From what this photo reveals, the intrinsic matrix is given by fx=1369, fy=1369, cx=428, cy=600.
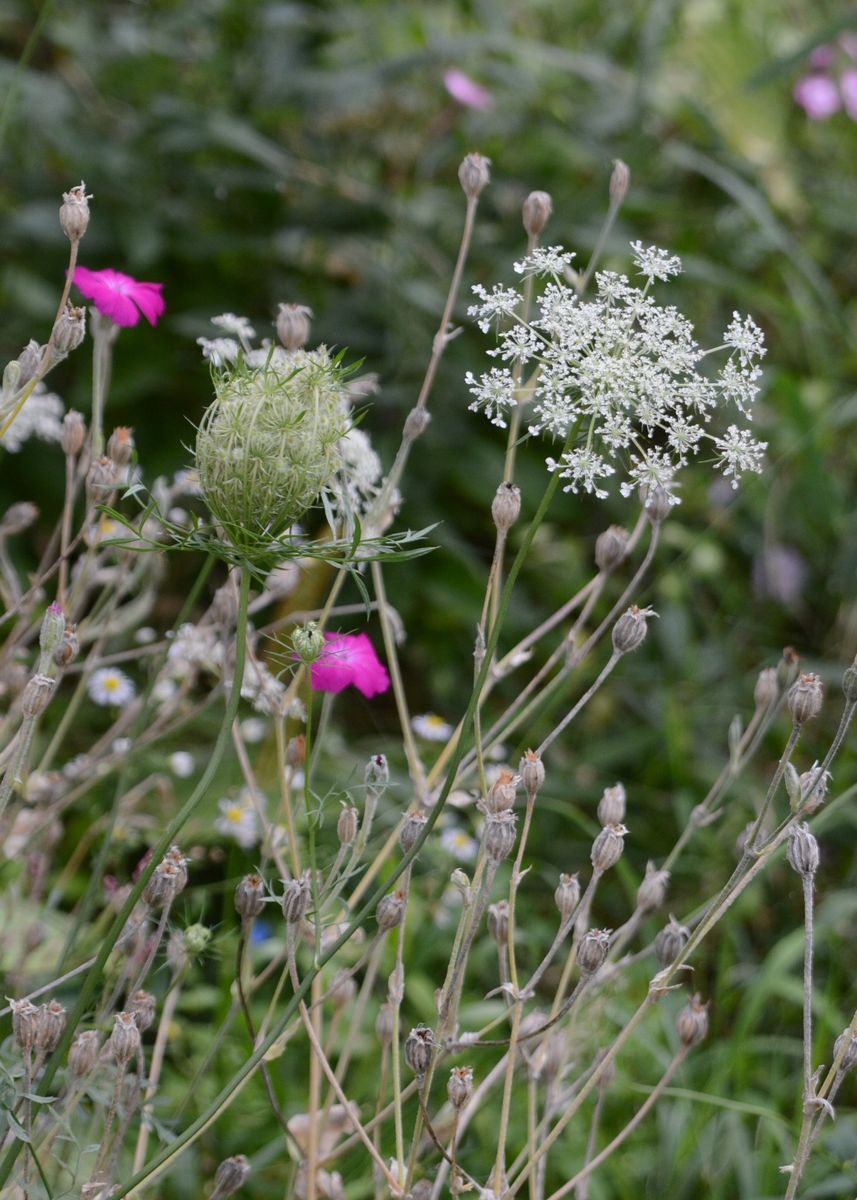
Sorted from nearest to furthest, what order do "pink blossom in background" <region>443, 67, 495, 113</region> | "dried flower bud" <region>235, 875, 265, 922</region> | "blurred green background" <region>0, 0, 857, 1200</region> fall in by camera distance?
1. "dried flower bud" <region>235, 875, 265, 922</region>
2. "blurred green background" <region>0, 0, 857, 1200</region>
3. "pink blossom in background" <region>443, 67, 495, 113</region>

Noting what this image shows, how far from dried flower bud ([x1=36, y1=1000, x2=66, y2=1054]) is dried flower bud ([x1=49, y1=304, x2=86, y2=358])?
342 millimetres

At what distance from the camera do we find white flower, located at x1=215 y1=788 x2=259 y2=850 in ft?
3.92

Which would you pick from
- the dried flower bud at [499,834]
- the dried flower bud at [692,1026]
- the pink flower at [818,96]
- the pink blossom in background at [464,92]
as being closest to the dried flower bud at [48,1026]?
the dried flower bud at [499,834]

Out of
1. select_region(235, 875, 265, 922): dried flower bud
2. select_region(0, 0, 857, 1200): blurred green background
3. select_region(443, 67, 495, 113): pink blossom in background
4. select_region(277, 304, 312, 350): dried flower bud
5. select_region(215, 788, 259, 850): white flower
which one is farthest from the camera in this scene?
select_region(443, 67, 495, 113): pink blossom in background

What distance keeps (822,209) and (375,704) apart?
4.11 ft

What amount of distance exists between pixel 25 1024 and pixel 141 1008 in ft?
0.22

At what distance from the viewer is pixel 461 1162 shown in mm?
1164

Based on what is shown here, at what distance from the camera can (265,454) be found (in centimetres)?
61

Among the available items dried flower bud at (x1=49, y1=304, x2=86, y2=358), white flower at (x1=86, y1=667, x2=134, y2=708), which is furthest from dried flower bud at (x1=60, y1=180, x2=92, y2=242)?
white flower at (x1=86, y1=667, x2=134, y2=708)

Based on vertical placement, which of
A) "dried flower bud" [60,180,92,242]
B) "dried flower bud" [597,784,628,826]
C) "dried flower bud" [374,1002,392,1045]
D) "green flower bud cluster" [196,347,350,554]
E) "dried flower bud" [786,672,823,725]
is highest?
"dried flower bud" [60,180,92,242]

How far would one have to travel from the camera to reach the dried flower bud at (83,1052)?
0.68m

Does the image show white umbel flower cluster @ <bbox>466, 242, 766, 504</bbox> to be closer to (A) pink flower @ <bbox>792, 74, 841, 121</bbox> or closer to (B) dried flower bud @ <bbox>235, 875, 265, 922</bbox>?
(B) dried flower bud @ <bbox>235, 875, 265, 922</bbox>

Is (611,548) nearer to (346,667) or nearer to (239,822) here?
(346,667)

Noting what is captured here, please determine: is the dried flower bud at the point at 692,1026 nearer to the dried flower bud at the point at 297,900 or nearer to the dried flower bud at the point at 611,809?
the dried flower bud at the point at 611,809
